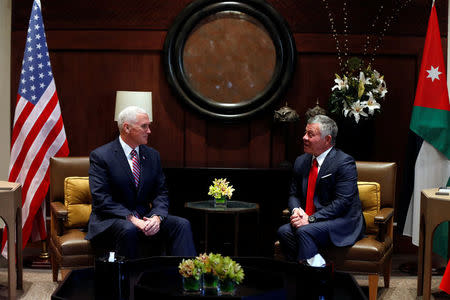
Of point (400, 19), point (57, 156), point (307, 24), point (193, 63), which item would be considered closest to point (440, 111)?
point (400, 19)

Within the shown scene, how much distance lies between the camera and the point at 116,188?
4.62m

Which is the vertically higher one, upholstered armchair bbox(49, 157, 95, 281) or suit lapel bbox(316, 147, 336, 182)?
suit lapel bbox(316, 147, 336, 182)

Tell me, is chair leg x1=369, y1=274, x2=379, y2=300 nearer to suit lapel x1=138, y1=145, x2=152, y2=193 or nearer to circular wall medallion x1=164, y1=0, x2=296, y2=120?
suit lapel x1=138, y1=145, x2=152, y2=193

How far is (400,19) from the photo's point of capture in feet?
19.1

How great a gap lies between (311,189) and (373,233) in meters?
0.66

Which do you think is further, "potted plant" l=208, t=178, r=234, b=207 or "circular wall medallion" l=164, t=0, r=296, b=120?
"circular wall medallion" l=164, t=0, r=296, b=120

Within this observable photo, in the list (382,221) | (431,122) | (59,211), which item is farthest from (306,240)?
(59,211)

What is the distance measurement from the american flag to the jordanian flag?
301 cm

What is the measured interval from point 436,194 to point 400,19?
6.55 ft

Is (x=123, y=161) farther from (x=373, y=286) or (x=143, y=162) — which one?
(x=373, y=286)

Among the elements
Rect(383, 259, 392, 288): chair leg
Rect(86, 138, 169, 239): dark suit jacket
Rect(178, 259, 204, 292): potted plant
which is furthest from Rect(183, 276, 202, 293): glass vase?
Rect(383, 259, 392, 288): chair leg

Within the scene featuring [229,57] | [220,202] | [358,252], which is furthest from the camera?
[229,57]

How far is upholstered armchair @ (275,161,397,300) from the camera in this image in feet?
14.6

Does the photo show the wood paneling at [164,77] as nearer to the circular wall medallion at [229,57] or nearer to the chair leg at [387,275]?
the circular wall medallion at [229,57]
